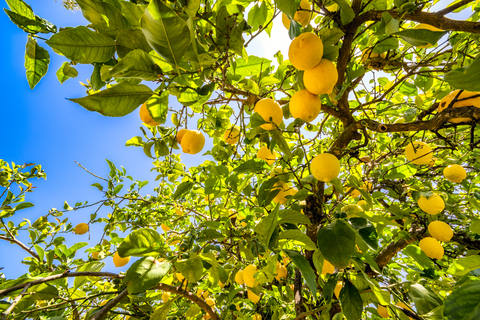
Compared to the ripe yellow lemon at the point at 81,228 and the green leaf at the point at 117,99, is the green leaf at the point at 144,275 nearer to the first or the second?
the green leaf at the point at 117,99

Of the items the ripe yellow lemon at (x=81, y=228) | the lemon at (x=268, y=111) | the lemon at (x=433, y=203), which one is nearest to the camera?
the lemon at (x=268, y=111)

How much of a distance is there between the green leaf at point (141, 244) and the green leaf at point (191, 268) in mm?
142

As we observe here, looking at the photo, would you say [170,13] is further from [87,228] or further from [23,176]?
[23,176]

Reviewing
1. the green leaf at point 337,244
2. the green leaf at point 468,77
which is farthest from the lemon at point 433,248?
the green leaf at point 468,77

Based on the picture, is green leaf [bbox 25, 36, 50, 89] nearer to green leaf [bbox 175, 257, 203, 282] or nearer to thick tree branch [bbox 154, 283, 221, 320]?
green leaf [bbox 175, 257, 203, 282]

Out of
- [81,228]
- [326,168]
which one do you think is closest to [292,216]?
[326,168]

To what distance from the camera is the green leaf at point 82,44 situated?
677 millimetres

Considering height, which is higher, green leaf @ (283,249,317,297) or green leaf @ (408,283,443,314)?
green leaf @ (283,249,317,297)

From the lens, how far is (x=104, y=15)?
2.46 ft

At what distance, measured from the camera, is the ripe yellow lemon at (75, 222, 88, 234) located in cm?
275

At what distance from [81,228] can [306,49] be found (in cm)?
331

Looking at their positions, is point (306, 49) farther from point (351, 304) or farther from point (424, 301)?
point (424, 301)

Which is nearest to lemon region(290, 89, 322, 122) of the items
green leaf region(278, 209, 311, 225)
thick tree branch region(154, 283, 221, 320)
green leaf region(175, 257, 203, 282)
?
green leaf region(278, 209, 311, 225)

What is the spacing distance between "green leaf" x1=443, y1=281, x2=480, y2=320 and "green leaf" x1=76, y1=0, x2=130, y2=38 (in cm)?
127
